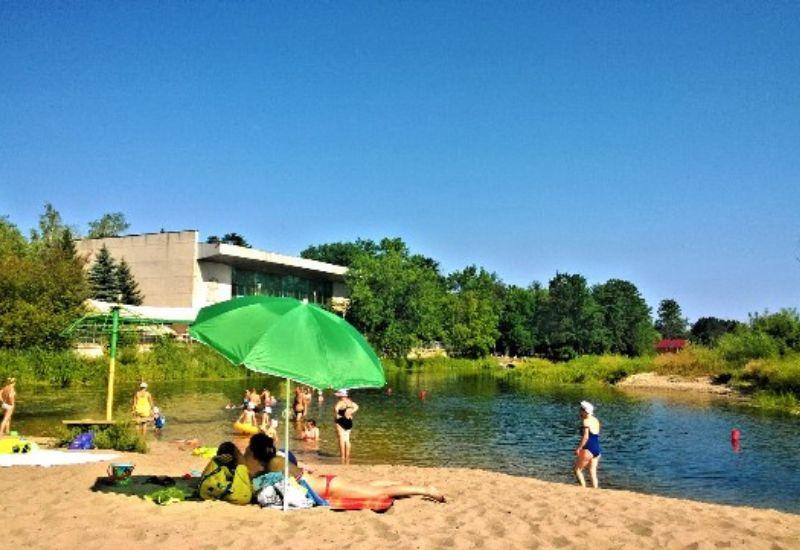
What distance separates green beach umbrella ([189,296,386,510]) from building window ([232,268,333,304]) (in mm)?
55477

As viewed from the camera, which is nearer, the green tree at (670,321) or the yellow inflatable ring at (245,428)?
the yellow inflatable ring at (245,428)

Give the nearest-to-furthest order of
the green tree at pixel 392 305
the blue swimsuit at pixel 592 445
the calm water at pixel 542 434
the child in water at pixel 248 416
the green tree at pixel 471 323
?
the blue swimsuit at pixel 592 445, the calm water at pixel 542 434, the child in water at pixel 248 416, the green tree at pixel 392 305, the green tree at pixel 471 323

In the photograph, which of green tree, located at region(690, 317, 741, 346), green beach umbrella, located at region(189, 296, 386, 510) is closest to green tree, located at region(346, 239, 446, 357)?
green beach umbrella, located at region(189, 296, 386, 510)

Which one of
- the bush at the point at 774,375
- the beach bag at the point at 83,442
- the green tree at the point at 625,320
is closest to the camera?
the beach bag at the point at 83,442

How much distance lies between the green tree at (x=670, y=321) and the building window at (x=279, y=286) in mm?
104870

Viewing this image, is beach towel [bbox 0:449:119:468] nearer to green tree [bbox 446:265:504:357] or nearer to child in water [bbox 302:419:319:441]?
child in water [bbox 302:419:319:441]

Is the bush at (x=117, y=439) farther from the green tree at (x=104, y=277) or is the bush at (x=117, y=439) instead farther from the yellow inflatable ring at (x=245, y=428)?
the green tree at (x=104, y=277)

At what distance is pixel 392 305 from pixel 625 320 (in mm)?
44723

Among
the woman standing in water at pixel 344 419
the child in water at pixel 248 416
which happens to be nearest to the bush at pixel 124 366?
the child in water at pixel 248 416

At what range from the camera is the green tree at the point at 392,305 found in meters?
73.0

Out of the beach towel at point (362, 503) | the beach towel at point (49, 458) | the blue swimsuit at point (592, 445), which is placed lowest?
the beach towel at point (362, 503)

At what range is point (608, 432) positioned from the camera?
25812mm

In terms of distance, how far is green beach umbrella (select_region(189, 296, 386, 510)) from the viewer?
24.1 feet

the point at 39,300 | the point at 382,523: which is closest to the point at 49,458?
the point at 382,523
